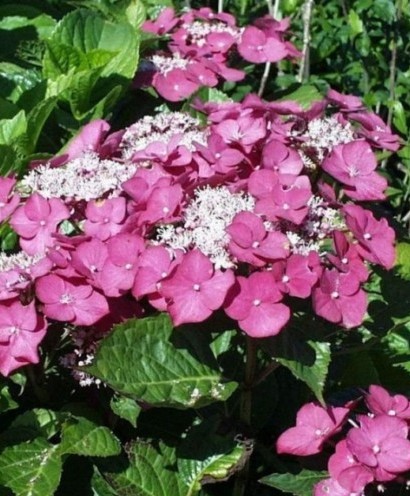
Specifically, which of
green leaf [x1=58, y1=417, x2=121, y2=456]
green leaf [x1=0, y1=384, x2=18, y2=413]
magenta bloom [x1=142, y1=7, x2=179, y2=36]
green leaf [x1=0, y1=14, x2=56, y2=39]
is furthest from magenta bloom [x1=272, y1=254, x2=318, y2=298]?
green leaf [x1=0, y1=14, x2=56, y2=39]

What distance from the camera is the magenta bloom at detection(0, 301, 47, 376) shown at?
1759mm

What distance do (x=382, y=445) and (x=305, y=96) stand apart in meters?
1.46

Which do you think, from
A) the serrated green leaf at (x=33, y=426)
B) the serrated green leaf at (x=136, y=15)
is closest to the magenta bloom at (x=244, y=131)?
the serrated green leaf at (x=33, y=426)

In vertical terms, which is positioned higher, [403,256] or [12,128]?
[12,128]

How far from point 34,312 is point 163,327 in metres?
0.24

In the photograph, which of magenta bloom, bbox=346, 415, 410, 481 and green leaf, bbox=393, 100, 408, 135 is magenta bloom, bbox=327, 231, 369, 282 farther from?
green leaf, bbox=393, 100, 408, 135

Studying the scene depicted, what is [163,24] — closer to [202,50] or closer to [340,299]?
[202,50]

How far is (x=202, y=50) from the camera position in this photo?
2.97 metres

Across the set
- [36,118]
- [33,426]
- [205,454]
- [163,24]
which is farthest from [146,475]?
[163,24]

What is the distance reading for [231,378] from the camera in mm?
2105

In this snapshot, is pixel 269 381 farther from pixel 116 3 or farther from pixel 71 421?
pixel 116 3

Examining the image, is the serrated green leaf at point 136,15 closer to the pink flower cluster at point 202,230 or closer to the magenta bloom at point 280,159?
the pink flower cluster at point 202,230

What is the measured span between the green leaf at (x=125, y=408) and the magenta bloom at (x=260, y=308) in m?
0.34

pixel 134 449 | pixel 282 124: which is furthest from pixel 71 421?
pixel 282 124
